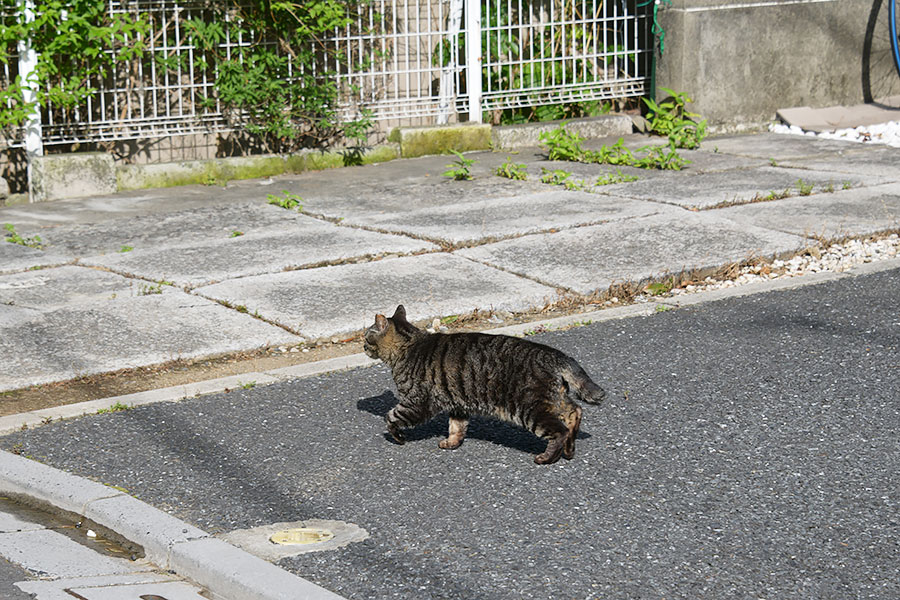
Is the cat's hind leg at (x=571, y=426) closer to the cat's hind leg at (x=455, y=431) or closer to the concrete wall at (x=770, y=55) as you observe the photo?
the cat's hind leg at (x=455, y=431)

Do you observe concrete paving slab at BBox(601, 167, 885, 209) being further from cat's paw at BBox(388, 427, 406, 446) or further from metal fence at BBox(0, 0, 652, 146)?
cat's paw at BBox(388, 427, 406, 446)

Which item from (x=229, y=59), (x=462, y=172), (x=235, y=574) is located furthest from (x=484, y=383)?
(x=229, y=59)

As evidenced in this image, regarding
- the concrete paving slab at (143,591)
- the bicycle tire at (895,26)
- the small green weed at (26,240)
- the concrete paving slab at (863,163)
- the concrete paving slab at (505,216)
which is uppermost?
the bicycle tire at (895,26)

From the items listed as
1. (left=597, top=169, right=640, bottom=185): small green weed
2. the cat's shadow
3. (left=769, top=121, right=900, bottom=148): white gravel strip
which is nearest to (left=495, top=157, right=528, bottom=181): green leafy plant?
(left=597, top=169, right=640, bottom=185): small green weed

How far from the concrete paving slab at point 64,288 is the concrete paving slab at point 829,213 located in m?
3.99

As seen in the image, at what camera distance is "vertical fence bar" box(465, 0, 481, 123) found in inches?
436

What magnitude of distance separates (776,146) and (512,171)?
2.94 metres

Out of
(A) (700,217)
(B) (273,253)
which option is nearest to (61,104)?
(B) (273,253)

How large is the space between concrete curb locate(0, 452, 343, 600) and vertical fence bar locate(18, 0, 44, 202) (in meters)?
5.48

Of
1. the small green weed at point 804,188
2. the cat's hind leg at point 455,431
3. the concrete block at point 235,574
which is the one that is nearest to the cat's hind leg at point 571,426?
the cat's hind leg at point 455,431

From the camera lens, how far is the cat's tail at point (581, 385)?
13.6 ft

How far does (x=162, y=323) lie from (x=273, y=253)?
147 cm

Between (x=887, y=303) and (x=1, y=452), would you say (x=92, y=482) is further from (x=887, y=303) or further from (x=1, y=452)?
(x=887, y=303)

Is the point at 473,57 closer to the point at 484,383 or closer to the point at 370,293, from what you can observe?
the point at 370,293
